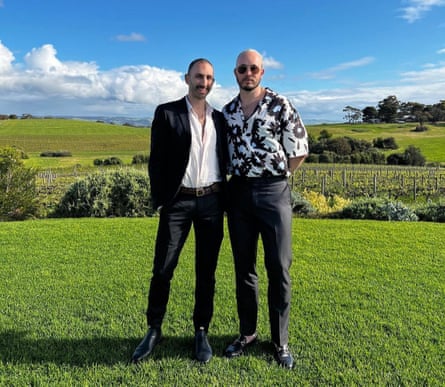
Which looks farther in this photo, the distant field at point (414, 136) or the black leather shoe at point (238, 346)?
the distant field at point (414, 136)

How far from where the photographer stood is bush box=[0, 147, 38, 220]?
31.0ft

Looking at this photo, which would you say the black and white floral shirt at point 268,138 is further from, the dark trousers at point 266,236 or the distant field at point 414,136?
the distant field at point 414,136

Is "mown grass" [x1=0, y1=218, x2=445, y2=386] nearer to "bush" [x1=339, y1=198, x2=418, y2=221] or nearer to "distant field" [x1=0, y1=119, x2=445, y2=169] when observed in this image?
"bush" [x1=339, y1=198, x2=418, y2=221]

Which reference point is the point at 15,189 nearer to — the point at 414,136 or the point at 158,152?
the point at 158,152

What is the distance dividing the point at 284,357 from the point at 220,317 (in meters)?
0.92

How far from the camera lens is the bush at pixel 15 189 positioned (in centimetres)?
945

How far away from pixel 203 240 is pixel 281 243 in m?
0.60

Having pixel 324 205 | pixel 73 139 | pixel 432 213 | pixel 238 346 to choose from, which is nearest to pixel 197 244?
pixel 238 346

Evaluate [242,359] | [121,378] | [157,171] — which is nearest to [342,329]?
[242,359]

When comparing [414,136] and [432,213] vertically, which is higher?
[414,136]

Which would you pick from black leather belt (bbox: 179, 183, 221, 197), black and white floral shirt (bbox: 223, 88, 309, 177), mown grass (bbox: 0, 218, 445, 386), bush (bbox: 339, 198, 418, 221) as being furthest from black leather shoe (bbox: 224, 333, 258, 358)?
bush (bbox: 339, 198, 418, 221)

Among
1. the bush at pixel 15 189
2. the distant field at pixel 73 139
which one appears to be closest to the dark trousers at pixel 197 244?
the bush at pixel 15 189

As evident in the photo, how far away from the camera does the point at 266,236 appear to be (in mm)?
2900

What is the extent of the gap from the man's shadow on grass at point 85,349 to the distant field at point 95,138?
37802mm
